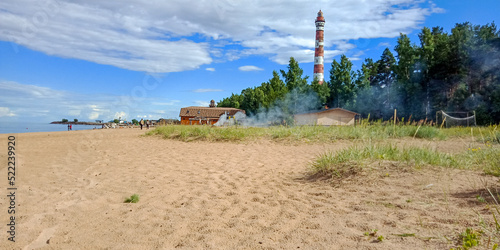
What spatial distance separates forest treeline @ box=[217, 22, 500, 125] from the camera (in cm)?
2499

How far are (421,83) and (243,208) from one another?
108 ft

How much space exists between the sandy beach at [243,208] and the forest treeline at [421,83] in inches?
1010

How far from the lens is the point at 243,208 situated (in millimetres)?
3438

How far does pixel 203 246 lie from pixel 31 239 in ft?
5.49

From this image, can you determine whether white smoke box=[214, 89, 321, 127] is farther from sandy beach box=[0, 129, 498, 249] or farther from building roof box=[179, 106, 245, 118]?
sandy beach box=[0, 129, 498, 249]

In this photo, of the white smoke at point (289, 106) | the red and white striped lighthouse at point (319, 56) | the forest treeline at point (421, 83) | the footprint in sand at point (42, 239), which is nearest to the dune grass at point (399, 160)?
the footprint in sand at point (42, 239)

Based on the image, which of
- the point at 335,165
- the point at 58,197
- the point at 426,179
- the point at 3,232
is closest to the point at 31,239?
the point at 3,232

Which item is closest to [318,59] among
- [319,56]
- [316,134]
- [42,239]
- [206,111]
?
[319,56]

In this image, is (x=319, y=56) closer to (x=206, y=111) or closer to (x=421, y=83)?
(x=421, y=83)

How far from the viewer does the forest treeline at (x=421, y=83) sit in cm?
2499

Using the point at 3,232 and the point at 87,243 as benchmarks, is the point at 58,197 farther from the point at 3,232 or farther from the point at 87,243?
the point at 87,243

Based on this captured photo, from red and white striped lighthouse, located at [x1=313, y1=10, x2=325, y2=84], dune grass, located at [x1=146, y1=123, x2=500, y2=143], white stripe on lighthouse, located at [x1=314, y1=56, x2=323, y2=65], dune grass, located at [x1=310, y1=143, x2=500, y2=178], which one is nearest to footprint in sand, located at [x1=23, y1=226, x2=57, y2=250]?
dune grass, located at [x1=310, y1=143, x2=500, y2=178]

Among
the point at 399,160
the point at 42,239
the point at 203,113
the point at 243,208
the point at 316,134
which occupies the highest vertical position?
the point at 203,113

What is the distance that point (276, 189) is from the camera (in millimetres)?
4262
